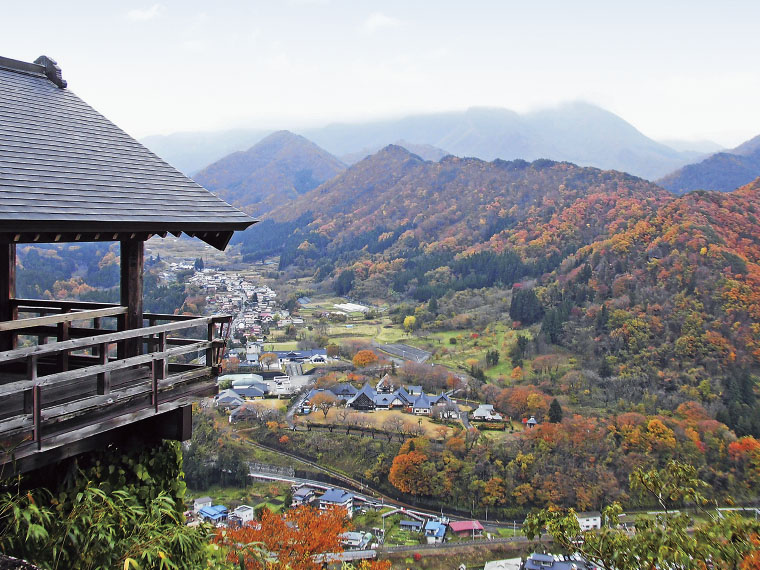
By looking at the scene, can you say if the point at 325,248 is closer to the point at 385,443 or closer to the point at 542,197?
the point at 542,197

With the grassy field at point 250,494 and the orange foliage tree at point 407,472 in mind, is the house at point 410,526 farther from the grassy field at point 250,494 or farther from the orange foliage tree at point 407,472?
the grassy field at point 250,494

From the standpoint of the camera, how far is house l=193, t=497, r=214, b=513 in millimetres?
20516

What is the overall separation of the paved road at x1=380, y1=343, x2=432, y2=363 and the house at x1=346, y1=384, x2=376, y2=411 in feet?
19.0

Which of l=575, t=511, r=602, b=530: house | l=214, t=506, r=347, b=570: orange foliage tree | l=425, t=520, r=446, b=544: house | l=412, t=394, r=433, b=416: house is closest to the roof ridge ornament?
l=214, t=506, r=347, b=570: orange foliage tree

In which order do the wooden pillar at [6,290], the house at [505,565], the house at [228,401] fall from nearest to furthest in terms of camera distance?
the wooden pillar at [6,290]
the house at [505,565]
the house at [228,401]

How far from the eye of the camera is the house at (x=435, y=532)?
64.5ft

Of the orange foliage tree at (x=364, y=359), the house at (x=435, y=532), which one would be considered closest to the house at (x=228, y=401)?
the orange foliage tree at (x=364, y=359)

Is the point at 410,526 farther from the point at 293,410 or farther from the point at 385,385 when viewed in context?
the point at 385,385

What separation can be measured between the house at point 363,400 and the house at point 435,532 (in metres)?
10.8

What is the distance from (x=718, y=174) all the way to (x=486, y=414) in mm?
50818

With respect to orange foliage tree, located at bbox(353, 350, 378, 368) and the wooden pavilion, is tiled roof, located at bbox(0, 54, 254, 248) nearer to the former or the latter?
the wooden pavilion

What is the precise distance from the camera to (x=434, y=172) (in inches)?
2913

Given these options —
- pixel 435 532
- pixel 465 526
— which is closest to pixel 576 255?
pixel 465 526

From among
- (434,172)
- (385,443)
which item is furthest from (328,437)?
(434,172)
